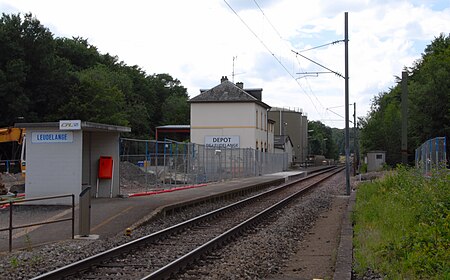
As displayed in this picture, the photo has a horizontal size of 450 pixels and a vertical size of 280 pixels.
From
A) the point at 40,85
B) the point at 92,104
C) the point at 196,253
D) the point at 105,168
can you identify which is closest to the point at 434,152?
the point at 105,168

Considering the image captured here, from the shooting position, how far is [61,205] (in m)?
18.2

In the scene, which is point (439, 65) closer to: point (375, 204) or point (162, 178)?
point (162, 178)

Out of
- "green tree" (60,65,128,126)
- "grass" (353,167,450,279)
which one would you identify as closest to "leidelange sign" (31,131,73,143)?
"grass" (353,167,450,279)

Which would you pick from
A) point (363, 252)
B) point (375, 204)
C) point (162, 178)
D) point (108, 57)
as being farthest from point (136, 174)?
point (108, 57)

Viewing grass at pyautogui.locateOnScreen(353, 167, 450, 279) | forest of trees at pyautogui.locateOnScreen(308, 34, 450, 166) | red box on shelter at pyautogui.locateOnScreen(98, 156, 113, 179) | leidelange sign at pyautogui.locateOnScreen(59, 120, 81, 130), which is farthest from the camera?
forest of trees at pyautogui.locateOnScreen(308, 34, 450, 166)

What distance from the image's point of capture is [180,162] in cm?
2930

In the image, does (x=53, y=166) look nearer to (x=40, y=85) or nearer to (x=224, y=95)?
(x=40, y=85)

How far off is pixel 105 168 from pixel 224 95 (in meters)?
45.9

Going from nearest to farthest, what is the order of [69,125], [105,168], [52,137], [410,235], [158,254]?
[410,235] → [158,254] → [69,125] → [52,137] → [105,168]

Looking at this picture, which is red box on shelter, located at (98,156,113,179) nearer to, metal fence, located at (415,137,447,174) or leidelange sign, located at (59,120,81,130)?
leidelange sign, located at (59,120,81,130)

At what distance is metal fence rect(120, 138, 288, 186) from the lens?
24.5m

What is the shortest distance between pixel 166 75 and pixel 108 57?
23434 mm

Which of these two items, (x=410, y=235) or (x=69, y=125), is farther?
(x=69, y=125)

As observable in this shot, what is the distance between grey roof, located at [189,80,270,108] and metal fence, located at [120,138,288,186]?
62.0 ft
